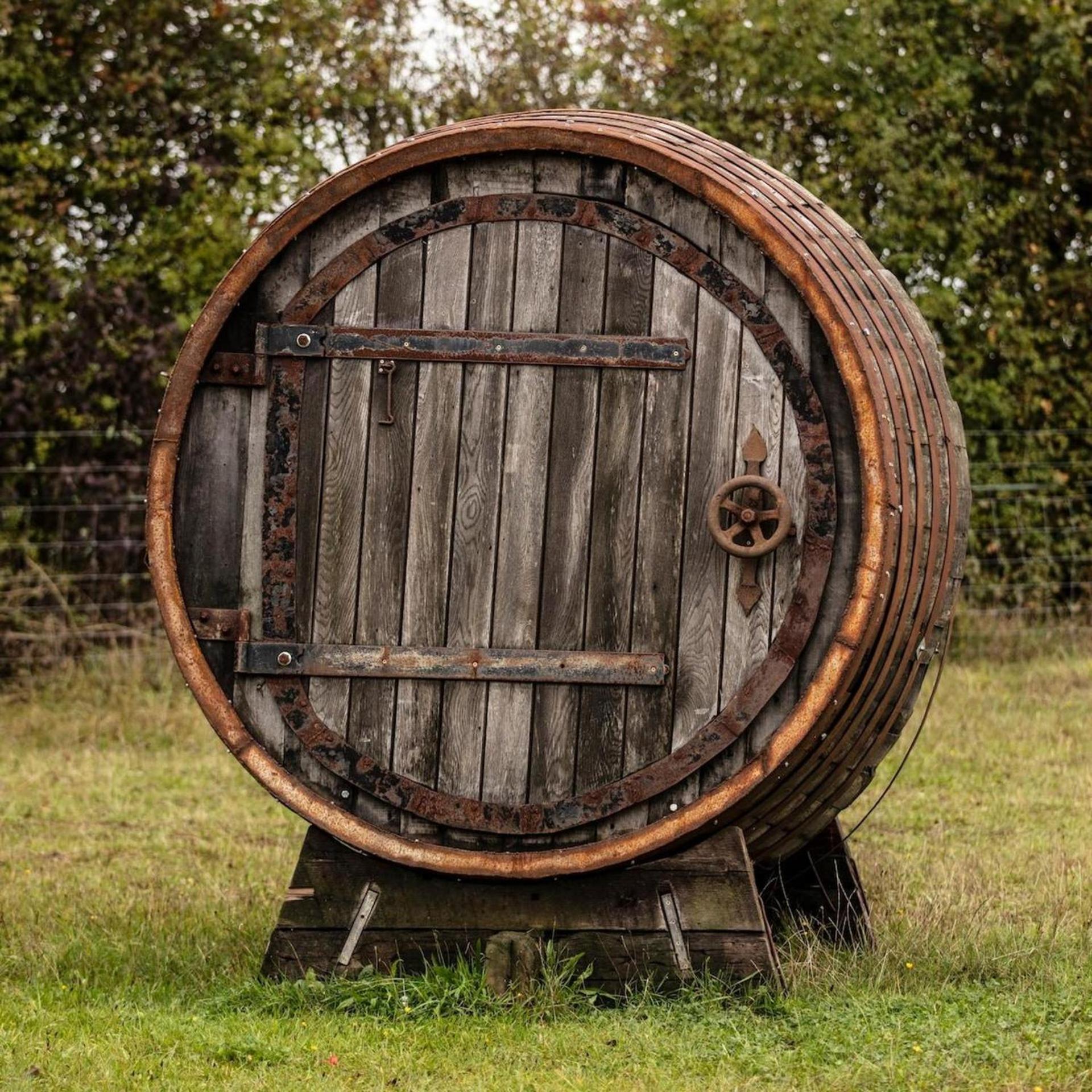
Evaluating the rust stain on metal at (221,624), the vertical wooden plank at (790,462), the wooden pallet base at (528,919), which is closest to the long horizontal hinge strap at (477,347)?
the vertical wooden plank at (790,462)

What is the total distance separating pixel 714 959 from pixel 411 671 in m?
1.14

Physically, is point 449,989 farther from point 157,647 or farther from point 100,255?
point 100,255

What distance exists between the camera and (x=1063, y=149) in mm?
10688

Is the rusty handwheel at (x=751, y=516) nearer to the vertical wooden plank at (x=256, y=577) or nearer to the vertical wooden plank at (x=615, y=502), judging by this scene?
the vertical wooden plank at (x=615, y=502)

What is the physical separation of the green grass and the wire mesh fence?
241 cm

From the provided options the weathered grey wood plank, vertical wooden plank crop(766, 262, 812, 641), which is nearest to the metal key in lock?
the weathered grey wood plank

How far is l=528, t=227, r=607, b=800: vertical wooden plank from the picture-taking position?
4.34m

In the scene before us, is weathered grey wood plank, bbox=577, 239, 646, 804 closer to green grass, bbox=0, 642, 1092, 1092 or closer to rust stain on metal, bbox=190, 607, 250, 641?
green grass, bbox=0, 642, 1092, 1092

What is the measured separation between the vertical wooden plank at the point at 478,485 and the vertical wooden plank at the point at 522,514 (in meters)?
0.02

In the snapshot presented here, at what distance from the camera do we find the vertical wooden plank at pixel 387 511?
4.45 metres

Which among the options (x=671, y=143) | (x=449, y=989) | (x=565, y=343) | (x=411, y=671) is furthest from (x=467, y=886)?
(x=671, y=143)

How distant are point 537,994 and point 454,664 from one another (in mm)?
920

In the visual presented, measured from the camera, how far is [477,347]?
14.5 ft

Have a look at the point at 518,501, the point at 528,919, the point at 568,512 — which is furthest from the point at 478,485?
the point at 528,919
